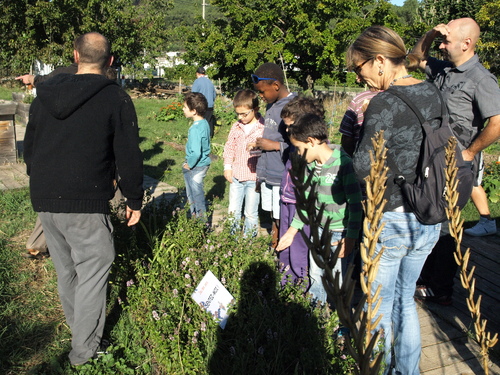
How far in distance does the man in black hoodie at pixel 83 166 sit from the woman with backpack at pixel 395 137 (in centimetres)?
141

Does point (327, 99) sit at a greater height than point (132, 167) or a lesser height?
lesser

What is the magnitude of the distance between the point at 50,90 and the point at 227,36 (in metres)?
18.1

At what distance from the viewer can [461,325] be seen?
11.8 ft

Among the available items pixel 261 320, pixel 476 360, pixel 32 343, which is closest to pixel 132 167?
pixel 261 320

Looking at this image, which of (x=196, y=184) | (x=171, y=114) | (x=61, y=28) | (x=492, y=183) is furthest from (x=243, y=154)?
(x=61, y=28)

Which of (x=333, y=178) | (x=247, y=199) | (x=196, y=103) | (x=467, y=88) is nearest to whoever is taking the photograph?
(x=333, y=178)

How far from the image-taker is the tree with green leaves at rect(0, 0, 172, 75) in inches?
899

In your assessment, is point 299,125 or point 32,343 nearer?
point 299,125

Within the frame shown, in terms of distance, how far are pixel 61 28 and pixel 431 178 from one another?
25.8 m

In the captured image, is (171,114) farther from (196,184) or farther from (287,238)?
(287,238)

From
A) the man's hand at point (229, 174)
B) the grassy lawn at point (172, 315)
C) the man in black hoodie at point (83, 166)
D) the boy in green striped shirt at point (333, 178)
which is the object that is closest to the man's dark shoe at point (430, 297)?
the grassy lawn at point (172, 315)

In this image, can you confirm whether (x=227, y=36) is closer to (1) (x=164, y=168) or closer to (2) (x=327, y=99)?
(2) (x=327, y=99)

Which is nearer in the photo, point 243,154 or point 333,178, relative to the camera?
point 333,178

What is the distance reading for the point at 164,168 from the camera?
8797mm
